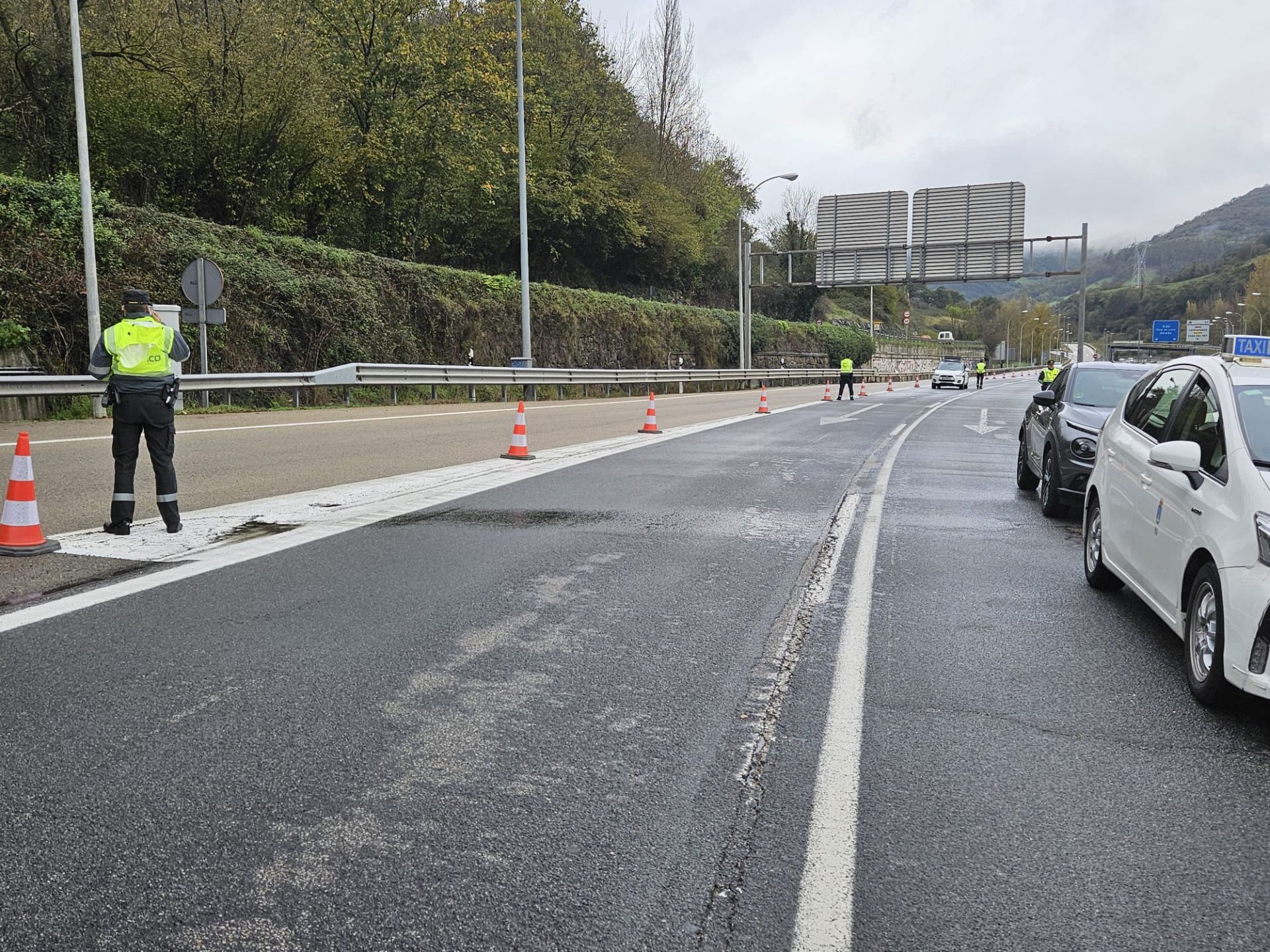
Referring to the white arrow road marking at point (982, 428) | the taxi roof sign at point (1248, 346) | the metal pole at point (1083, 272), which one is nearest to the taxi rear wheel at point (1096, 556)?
the taxi roof sign at point (1248, 346)

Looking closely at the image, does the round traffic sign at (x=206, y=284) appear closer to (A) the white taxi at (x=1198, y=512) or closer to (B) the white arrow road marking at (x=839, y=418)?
(B) the white arrow road marking at (x=839, y=418)

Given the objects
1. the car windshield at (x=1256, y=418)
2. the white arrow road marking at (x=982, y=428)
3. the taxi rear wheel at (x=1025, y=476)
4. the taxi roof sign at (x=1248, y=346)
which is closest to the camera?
the car windshield at (x=1256, y=418)

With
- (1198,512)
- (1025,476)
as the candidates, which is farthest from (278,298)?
(1198,512)

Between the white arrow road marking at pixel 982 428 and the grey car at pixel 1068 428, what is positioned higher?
the grey car at pixel 1068 428

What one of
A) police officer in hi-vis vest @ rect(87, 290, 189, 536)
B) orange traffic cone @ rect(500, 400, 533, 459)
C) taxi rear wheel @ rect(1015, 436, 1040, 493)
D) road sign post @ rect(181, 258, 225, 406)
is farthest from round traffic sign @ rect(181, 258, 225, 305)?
taxi rear wheel @ rect(1015, 436, 1040, 493)

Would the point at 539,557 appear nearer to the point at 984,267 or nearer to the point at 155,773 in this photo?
the point at 155,773

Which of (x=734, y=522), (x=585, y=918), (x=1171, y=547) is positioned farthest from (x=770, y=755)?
(x=734, y=522)

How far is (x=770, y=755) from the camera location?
3709 mm

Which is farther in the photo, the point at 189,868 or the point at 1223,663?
the point at 1223,663

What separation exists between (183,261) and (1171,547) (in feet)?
66.3

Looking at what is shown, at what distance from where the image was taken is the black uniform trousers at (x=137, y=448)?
746cm

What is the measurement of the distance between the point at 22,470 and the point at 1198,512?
6879mm

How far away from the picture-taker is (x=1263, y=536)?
402 centimetres

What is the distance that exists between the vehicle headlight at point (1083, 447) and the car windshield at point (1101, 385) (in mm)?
863
